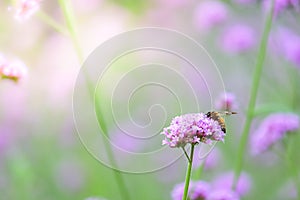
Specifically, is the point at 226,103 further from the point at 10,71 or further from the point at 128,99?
the point at 128,99

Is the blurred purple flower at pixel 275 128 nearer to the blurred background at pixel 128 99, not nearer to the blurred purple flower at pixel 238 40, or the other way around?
the blurred background at pixel 128 99

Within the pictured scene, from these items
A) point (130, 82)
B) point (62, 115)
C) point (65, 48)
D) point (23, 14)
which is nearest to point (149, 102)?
point (130, 82)

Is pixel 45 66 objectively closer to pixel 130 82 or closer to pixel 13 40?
pixel 13 40

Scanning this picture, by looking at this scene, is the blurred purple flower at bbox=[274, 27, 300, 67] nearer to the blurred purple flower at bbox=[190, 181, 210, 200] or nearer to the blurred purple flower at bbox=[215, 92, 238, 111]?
the blurred purple flower at bbox=[215, 92, 238, 111]

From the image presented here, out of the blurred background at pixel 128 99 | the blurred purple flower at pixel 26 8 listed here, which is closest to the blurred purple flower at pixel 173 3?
the blurred background at pixel 128 99

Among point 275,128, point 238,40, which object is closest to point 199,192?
point 275,128

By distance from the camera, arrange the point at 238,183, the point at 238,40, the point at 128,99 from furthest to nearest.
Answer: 1. the point at 238,40
2. the point at 128,99
3. the point at 238,183
